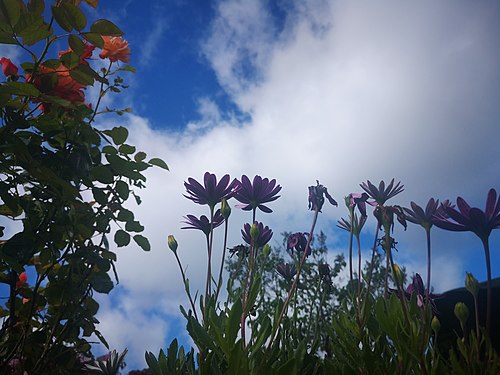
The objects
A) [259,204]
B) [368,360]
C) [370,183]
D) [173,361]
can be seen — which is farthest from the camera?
[259,204]

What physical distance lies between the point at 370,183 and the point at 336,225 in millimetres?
307

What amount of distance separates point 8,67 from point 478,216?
162cm

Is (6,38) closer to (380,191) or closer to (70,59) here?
(70,59)

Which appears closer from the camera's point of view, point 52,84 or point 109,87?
point 52,84

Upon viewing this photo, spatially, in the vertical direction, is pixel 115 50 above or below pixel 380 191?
above

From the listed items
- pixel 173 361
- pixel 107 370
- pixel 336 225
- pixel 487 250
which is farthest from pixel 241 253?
pixel 487 250

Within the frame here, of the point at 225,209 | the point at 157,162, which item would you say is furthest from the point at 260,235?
the point at 157,162

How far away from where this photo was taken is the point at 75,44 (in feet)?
4.59

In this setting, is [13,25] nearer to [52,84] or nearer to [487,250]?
[52,84]

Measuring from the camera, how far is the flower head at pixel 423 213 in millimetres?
1345

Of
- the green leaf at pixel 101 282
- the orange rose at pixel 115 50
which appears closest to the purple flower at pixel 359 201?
the green leaf at pixel 101 282

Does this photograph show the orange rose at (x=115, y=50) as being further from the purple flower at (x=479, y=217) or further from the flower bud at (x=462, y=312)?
the flower bud at (x=462, y=312)

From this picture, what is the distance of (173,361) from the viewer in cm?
137

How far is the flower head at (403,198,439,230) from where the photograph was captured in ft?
4.41
